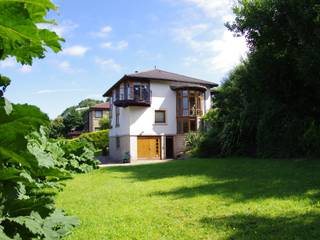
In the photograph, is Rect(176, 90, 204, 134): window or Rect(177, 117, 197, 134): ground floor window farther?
Rect(176, 90, 204, 134): window

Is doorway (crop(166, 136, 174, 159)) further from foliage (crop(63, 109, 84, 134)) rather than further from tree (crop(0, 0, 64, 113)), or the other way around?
foliage (crop(63, 109, 84, 134))

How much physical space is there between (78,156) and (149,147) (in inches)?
760

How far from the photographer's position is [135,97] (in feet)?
122

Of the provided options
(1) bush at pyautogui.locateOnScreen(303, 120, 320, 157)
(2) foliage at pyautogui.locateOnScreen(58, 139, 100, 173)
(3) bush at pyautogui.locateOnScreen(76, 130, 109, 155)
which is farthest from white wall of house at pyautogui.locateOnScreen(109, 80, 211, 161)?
(1) bush at pyautogui.locateOnScreen(303, 120, 320, 157)

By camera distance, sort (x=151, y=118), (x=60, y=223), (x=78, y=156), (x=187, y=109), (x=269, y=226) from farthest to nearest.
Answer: (x=187, y=109) → (x=151, y=118) → (x=78, y=156) → (x=269, y=226) → (x=60, y=223)

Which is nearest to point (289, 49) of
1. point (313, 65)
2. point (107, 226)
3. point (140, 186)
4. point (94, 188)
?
point (313, 65)

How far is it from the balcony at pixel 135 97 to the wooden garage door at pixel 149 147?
10.4 feet

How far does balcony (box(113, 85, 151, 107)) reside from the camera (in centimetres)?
3681

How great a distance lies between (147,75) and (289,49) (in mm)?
22958

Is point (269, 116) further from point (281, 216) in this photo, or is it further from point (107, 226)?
point (107, 226)

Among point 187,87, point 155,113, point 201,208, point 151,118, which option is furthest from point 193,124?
point 201,208

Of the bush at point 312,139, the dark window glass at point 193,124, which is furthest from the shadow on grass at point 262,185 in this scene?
the dark window glass at point 193,124

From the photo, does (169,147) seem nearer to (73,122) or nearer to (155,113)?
(155,113)

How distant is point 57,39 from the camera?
1.64 meters
